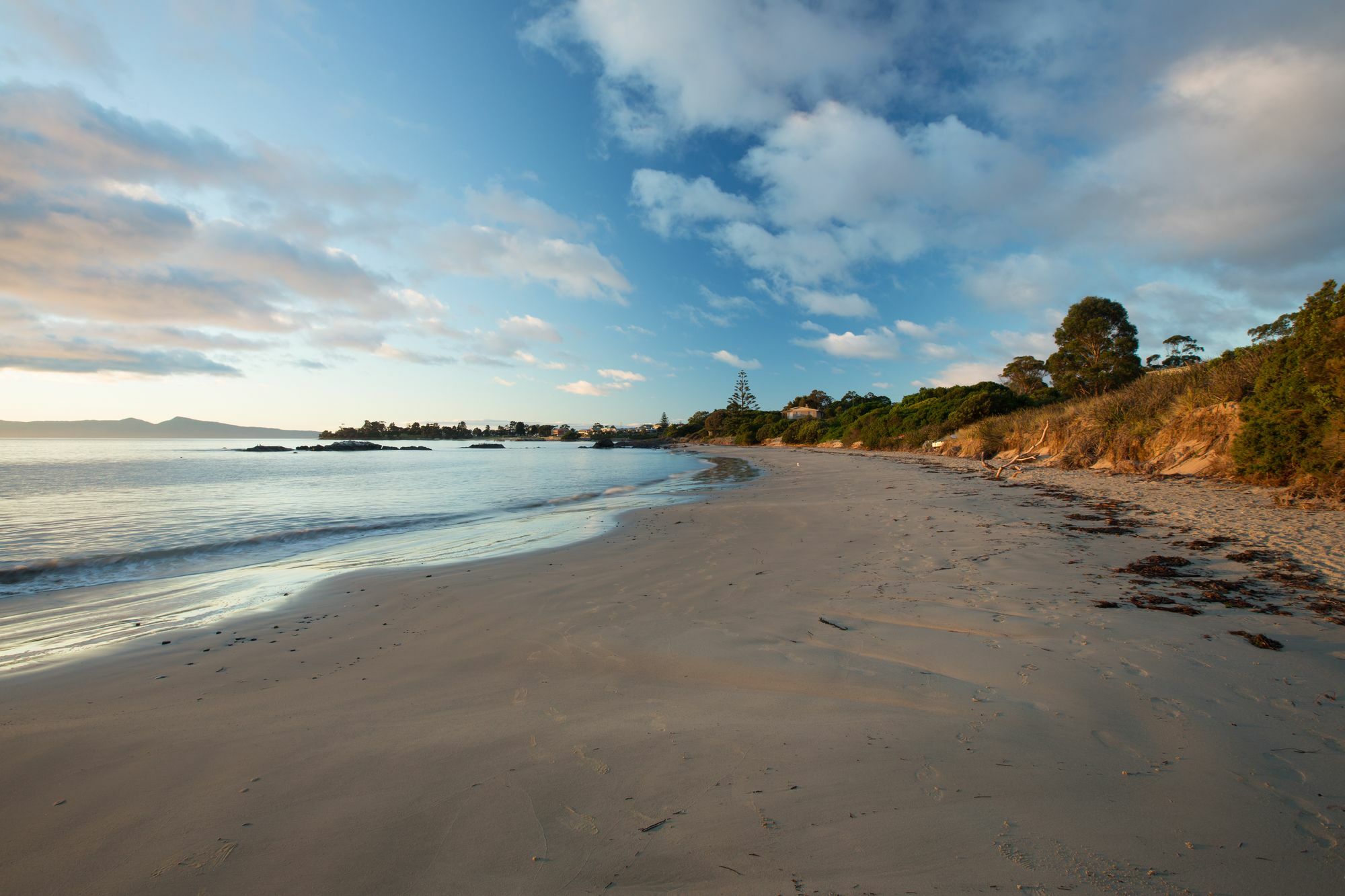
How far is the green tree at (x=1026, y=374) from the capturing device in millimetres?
51812

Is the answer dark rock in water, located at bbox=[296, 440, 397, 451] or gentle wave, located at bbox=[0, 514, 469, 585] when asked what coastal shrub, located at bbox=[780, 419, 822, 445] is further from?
dark rock in water, located at bbox=[296, 440, 397, 451]

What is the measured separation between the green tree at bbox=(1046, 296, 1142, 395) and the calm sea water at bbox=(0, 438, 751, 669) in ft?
84.7

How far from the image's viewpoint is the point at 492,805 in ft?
7.97

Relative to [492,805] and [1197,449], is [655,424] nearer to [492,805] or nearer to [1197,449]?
[1197,449]

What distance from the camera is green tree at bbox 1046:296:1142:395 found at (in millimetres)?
32500

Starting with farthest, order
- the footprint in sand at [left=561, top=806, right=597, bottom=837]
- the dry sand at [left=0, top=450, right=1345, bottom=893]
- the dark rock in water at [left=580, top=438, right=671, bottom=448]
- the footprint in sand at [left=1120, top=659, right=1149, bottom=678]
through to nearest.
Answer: the dark rock in water at [left=580, top=438, right=671, bottom=448] < the footprint in sand at [left=1120, top=659, right=1149, bottom=678] < the footprint in sand at [left=561, top=806, right=597, bottom=837] < the dry sand at [left=0, top=450, right=1345, bottom=893]

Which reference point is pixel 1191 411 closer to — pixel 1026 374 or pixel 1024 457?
pixel 1024 457

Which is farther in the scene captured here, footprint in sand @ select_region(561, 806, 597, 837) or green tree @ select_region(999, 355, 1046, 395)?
green tree @ select_region(999, 355, 1046, 395)

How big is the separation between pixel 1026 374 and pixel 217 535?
62188mm

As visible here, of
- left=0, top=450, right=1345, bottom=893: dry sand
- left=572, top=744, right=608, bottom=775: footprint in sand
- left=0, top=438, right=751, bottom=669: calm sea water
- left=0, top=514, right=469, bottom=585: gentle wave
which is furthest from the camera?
left=0, top=514, right=469, bottom=585: gentle wave

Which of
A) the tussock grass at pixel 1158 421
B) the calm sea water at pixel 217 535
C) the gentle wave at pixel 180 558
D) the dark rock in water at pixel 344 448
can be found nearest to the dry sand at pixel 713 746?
the calm sea water at pixel 217 535

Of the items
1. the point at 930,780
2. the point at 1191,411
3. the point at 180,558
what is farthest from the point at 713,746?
the point at 1191,411

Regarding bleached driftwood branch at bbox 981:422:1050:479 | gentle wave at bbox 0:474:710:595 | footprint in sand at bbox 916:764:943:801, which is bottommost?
gentle wave at bbox 0:474:710:595

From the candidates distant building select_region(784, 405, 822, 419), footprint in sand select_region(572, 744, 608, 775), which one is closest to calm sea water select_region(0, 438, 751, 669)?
footprint in sand select_region(572, 744, 608, 775)
